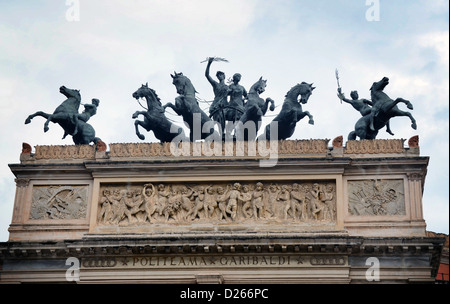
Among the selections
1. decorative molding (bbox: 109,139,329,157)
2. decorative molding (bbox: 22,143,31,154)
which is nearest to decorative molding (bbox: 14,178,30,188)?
decorative molding (bbox: 22,143,31,154)

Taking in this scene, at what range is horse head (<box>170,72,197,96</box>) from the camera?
122 feet

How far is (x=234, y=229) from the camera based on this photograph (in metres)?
32.9

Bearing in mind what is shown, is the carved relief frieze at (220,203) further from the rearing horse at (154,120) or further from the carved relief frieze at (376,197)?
the rearing horse at (154,120)

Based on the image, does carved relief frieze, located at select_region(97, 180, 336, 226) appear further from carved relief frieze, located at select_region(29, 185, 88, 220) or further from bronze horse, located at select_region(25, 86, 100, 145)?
bronze horse, located at select_region(25, 86, 100, 145)

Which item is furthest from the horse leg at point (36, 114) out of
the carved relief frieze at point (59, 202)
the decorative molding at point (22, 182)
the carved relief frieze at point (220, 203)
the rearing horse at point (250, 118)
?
the rearing horse at point (250, 118)

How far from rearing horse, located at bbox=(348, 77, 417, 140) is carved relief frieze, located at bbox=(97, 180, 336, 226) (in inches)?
104

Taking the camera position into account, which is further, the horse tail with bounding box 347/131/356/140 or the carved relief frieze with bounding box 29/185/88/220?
the horse tail with bounding box 347/131/356/140

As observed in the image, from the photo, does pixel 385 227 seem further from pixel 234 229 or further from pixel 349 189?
pixel 234 229

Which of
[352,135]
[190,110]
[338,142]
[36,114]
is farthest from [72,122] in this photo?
[352,135]

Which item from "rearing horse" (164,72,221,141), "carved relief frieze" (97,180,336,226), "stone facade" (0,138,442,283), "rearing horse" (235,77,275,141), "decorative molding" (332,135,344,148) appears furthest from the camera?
"rearing horse" (164,72,221,141)

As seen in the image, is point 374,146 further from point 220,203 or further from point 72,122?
point 72,122

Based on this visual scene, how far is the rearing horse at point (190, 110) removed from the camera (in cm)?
3591

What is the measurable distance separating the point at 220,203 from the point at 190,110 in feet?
15.1
